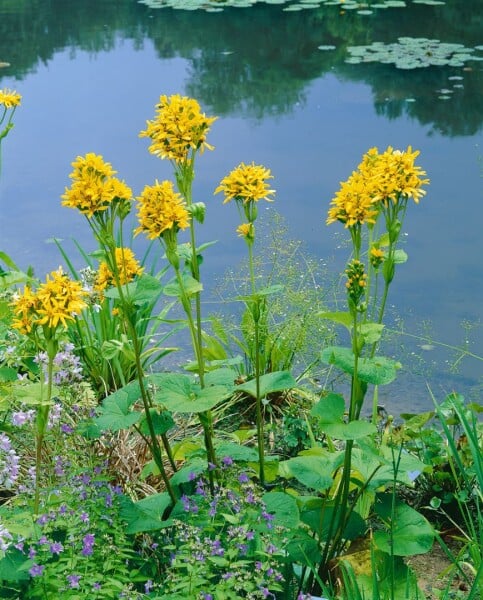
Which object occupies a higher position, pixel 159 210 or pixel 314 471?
pixel 159 210

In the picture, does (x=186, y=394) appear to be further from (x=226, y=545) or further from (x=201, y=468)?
(x=226, y=545)

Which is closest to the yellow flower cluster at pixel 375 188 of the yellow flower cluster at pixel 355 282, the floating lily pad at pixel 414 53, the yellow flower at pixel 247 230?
the yellow flower cluster at pixel 355 282

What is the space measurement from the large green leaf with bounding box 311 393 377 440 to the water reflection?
13.9 feet

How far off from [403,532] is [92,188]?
1.09 meters

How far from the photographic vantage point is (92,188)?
7.04 feet

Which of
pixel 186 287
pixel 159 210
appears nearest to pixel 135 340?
pixel 186 287

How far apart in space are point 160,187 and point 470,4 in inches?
313

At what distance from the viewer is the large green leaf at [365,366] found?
2.20 meters

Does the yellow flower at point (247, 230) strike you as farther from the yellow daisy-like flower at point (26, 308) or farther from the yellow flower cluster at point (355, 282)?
the yellow daisy-like flower at point (26, 308)

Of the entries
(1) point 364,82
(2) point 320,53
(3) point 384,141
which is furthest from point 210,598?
(2) point 320,53

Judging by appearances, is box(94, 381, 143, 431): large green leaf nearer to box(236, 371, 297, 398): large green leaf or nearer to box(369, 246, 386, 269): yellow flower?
box(236, 371, 297, 398): large green leaf

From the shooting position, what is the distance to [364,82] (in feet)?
23.6

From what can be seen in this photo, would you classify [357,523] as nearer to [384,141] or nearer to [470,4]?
[384,141]

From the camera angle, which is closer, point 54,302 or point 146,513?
point 54,302
